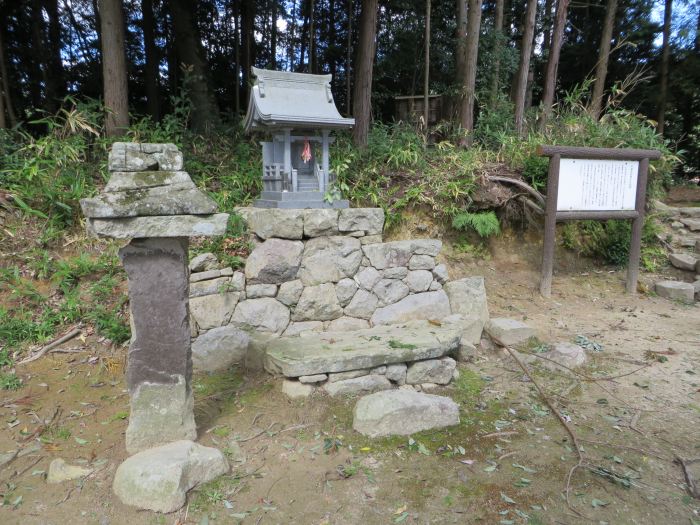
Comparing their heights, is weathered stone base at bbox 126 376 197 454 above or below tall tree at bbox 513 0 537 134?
below

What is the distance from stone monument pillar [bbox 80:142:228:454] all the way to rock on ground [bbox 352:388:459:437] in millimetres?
1309

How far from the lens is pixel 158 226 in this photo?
9.74 feet

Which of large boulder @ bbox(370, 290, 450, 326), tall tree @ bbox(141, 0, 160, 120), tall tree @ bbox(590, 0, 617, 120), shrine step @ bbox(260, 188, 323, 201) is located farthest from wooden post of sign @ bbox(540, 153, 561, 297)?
tall tree @ bbox(141, 0, 160, 120)

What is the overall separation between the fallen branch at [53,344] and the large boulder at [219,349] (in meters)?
1.24

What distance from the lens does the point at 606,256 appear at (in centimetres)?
761

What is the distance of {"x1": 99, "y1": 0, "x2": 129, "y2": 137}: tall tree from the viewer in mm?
6355

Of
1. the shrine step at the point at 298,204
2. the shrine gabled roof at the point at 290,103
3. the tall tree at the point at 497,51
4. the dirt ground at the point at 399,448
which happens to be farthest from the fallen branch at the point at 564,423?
the tall tree at the point at 497,51

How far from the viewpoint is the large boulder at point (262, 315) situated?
4.85 metres

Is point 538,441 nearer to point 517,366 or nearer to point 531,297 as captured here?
point 517,366

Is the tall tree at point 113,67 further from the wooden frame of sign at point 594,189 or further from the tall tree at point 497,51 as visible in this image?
the tall tree at point 497,51

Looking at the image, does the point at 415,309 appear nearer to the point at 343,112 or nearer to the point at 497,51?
the point at 497,51

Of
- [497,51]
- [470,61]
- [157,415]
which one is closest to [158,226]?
[157,415]

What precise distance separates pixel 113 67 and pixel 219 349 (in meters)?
4.55

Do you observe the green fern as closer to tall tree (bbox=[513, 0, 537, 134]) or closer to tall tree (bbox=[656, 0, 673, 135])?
tall tree (bbox=[513, 0, 537, 134])
